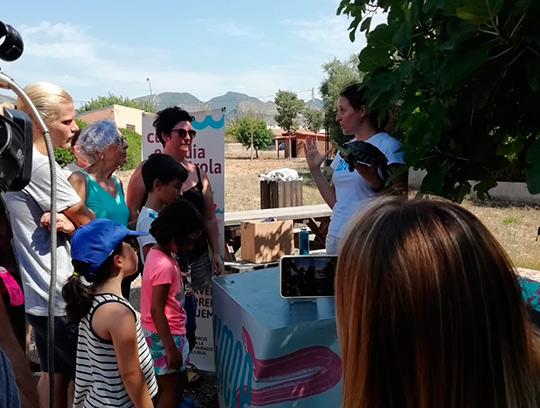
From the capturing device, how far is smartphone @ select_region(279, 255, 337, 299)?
2.11 metres

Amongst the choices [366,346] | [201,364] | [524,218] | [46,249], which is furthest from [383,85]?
[524,218]

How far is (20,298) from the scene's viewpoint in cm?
242

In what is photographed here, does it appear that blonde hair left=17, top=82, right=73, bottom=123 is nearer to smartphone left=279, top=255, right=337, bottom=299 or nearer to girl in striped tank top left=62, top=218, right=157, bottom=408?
girl in striped tank top left=62, top=218, right=157, bottom=408

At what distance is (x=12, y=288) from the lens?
2.40 m

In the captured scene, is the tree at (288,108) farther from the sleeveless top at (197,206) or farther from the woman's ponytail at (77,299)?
the woman's ponytail at (77,299)

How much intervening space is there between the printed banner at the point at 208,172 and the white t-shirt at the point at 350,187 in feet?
4.11

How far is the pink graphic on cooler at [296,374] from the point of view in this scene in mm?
1936

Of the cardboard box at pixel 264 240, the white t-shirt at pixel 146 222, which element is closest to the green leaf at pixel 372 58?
the white t-shirt at pixel 146 222

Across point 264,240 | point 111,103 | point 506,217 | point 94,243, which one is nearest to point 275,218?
point 264,240

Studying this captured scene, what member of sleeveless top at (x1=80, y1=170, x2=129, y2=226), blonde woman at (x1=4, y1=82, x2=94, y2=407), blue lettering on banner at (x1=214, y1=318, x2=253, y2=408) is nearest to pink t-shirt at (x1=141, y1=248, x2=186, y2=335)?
blue lettering on banner at (x1=214, y1=318, x2=253, y2=408)

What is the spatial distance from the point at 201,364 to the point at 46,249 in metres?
2.02

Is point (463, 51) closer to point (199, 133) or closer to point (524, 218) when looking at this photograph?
Answer: point (199, 133)

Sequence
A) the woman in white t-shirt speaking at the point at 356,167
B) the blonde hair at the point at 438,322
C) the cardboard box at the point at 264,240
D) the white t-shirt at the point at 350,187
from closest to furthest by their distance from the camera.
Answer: the blonde hair at the point at 438,322 < the woman in white t-shirt speaking at the point at 356,167 < the white t-shirt at the point at 350,187 < the cardboard box at the point at 264,240

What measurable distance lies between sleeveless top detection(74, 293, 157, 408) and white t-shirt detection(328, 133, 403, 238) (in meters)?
1.21
